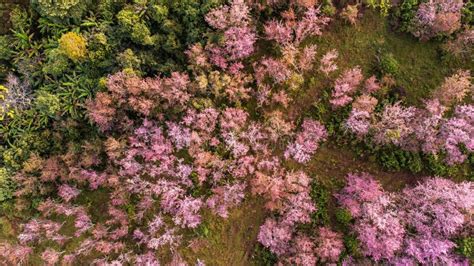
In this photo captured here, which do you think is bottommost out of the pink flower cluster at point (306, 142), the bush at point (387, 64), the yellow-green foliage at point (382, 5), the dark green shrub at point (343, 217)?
the dark green shrub at point (343, 217)

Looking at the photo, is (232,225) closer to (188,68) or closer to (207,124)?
(207,124)

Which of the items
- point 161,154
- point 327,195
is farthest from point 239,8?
point 327,195

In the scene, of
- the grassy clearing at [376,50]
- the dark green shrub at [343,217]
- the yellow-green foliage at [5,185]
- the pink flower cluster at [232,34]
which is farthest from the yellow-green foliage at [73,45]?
the dark green shrub at [343,217]

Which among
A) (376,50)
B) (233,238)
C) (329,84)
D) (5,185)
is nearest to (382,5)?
(376,50)

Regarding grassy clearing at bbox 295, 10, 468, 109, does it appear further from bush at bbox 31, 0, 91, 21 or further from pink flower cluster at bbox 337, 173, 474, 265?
bush at bbox 31, 0, 91, 21

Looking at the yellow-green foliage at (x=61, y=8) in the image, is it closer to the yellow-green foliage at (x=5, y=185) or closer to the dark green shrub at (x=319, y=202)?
the yellow-green foliage at (x=5, y=185)

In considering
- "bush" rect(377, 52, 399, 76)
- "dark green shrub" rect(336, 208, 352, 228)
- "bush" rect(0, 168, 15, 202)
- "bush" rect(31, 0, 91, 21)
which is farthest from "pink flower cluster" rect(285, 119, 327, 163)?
"bush" rect(0, 168, 15, 202)

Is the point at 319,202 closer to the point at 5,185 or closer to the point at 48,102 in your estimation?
the point at 48,102
